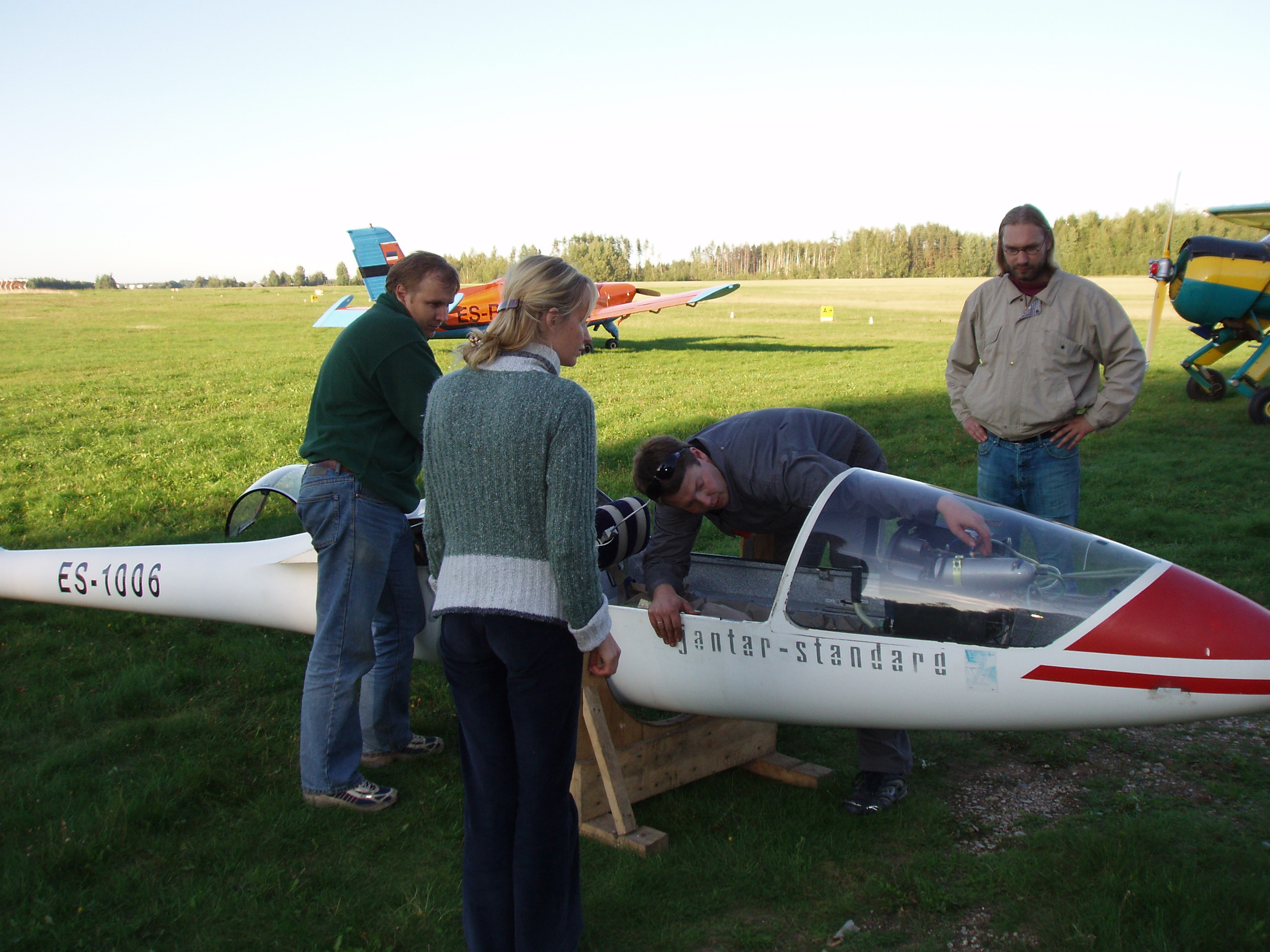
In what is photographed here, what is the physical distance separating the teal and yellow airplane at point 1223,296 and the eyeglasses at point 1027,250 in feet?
29.0

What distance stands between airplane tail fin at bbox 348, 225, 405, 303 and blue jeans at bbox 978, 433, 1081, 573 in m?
14.0

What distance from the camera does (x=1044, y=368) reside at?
3820mm

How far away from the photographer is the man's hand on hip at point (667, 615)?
10.4ft

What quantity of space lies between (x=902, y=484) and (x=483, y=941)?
1953mm

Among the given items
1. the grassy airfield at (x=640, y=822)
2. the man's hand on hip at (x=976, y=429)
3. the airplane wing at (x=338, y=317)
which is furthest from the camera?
the airplane wing at (x=338, y=317)

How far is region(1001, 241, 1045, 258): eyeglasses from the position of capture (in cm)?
371

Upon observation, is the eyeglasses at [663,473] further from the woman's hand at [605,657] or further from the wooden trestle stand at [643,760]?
the woman's hand at [605,657]

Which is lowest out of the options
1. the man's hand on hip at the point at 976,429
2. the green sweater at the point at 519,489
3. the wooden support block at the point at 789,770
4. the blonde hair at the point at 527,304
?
the wooden support block at the point at 789,770

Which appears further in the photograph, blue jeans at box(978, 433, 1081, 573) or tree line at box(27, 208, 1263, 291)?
tree line at box(27, 208, 1263, 291)

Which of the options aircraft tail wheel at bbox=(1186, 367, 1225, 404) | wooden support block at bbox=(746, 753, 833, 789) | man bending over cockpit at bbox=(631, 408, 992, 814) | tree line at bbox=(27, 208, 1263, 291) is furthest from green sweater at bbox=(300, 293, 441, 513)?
tree line at bbox=(27, 208, 1263, 291)

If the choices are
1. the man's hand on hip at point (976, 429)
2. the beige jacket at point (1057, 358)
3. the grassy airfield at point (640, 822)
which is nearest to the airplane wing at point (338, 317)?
the grassy airfield at point (640, 822)

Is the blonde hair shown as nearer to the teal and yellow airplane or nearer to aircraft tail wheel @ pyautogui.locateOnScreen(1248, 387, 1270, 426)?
the teal and yellow airplane

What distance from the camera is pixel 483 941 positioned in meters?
2.42

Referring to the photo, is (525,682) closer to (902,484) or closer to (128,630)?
(902,484)
